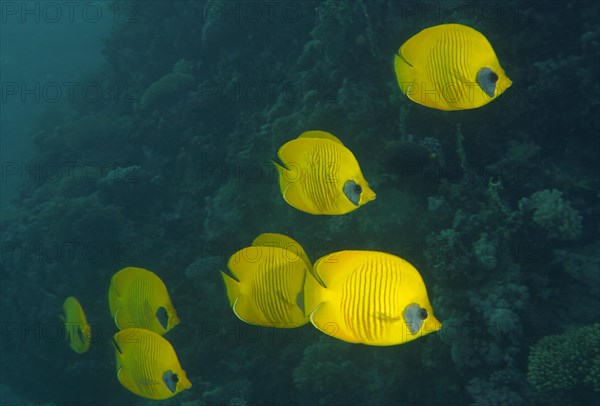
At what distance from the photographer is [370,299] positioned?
Result: 1642mm

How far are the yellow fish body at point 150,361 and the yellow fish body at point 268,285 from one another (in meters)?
0.82

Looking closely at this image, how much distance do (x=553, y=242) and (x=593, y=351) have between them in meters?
1.43

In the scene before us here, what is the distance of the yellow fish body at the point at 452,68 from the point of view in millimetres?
2127

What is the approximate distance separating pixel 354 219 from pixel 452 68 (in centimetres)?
362

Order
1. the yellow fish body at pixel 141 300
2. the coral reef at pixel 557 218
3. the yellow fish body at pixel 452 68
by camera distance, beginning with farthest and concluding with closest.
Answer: the coral reef at pixel 557 218 < the yellow fish body at pixel 141 300 < the yellow fish body at pixel 452 68

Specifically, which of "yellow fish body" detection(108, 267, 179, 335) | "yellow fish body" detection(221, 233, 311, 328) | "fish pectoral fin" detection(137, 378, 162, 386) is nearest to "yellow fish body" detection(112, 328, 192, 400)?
"fish pectoral fin" detection(137, 378, 162, 386)

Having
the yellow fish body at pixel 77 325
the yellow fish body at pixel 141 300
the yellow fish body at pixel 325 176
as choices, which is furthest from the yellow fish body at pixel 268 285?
the yellow fish body at pixel 77 325

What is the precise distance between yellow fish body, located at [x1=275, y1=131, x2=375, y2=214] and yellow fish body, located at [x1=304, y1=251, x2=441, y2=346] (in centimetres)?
74

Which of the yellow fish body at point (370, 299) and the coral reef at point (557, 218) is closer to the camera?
the yellow fish body at point (370, 299)

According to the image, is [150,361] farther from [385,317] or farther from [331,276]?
[385,317]

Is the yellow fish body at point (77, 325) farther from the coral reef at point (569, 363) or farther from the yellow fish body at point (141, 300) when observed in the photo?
the coral reef at point (569, 363)

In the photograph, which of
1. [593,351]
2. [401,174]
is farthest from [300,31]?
[593,351]

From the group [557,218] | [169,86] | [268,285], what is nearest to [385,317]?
[268,285]

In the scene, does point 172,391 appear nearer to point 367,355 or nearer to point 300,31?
point 367,355
